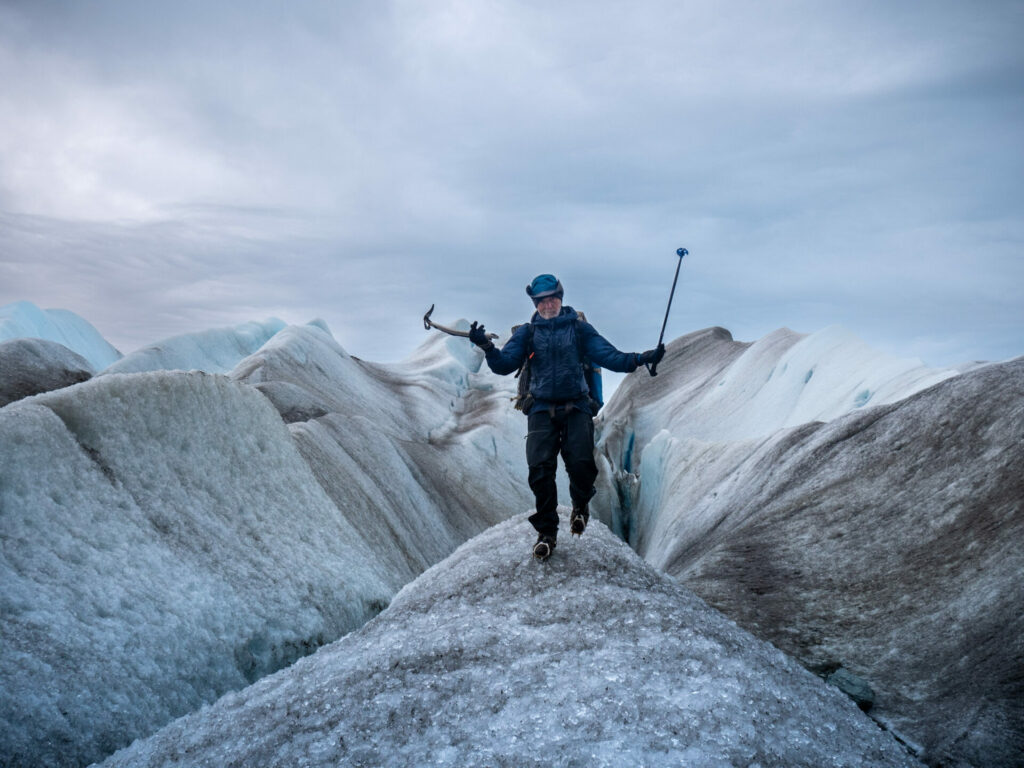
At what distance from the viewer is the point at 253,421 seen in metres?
12.9

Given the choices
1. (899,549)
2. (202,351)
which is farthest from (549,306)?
(202,351)

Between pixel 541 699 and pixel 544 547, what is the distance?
2.80 metres

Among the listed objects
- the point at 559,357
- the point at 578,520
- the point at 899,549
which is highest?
the point at 559,357

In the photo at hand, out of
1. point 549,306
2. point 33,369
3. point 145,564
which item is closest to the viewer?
point 549,306

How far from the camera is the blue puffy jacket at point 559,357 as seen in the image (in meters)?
8.66

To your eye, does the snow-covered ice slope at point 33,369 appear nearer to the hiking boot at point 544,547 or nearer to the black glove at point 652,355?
the hiking boot at point 544,547

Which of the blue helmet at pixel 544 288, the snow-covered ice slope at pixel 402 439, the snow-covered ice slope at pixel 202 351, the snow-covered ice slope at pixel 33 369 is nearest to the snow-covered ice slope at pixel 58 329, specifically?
the snow-covered ice slope at pixel 202 351

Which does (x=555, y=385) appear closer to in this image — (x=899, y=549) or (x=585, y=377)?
(x=585, y=377)

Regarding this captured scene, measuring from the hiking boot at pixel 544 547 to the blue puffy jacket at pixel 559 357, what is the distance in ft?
4.64

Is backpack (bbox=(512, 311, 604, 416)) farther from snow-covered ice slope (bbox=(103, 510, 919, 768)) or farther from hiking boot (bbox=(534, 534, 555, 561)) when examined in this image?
snow-covered ice slope (bbox=(103, 510, 919, 768))

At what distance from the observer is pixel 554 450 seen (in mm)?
8758

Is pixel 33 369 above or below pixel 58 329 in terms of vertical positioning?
below

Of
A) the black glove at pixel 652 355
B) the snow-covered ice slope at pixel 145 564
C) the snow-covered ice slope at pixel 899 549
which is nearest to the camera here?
the snow-covered ice slope at pixel 145 564

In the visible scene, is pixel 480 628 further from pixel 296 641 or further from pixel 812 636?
pixel 812 636
